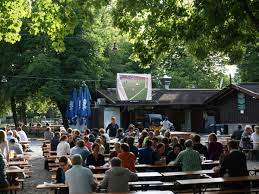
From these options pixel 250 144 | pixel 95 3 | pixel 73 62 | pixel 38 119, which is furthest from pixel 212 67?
pixel 95 3

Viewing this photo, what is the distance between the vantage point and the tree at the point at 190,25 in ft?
43.8

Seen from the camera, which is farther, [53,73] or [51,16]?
[53,73]

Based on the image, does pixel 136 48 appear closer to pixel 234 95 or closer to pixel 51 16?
pixel 51 16

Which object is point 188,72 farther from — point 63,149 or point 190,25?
point 190,25

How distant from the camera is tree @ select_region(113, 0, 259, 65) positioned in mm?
13352

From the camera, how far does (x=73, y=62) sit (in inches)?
1750

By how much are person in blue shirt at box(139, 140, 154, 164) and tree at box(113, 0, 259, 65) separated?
3270 millimetres

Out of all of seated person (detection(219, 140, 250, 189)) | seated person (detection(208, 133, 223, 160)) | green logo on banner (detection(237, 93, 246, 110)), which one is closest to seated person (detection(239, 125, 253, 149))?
seated person (detection(208, 133, 223, 160))

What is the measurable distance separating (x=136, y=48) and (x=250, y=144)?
8.81m

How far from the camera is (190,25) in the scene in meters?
14.6

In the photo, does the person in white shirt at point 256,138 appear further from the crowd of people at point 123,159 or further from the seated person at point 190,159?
the seated person at point 190,159

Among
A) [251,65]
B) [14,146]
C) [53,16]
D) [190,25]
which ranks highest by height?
[251,65]

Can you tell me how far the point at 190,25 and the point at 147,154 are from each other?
393 centimetres

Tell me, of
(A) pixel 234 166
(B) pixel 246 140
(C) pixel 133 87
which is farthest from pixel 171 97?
(A) pixel 234 166
